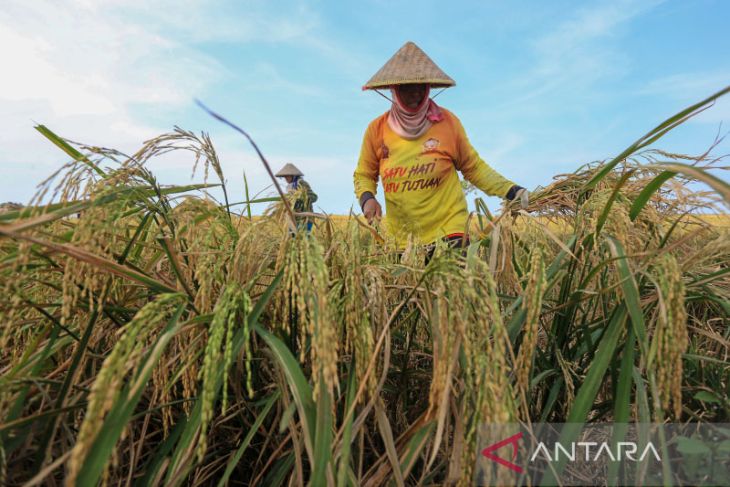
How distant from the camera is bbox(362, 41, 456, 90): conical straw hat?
12.4 feet

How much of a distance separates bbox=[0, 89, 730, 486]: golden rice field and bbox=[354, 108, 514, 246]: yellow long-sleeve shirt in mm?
2230

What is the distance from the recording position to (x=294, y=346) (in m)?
1.21

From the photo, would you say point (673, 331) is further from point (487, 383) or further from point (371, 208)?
point (371, 208)

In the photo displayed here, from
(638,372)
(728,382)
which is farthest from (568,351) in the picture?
(728,382)

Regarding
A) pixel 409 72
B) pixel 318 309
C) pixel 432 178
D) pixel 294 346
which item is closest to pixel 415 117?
pixel 409 72

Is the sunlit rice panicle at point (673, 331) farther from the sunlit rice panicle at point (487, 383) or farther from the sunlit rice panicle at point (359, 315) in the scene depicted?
the sunlit rice panicle at point (359, 315)

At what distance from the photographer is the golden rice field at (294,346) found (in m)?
0.91

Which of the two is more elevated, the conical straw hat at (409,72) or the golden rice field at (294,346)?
the conical straw hat at (409,72)

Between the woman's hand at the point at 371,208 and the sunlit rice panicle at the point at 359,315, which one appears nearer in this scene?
the sunlit rice panicle at the point at 359,315

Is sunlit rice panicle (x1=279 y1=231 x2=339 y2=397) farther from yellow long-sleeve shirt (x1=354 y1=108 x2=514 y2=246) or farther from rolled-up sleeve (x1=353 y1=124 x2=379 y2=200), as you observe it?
rolled-up sleeve (x1=353 y1=124 x2=379 y2=200)

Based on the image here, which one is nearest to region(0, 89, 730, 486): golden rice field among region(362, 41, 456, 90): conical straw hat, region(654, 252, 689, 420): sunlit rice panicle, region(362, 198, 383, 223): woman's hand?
region(654, 252, 689, 420): sunlit rice panicle

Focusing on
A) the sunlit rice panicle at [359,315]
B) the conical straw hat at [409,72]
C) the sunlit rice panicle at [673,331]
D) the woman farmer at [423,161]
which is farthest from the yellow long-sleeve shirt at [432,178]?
the sunlit rice panicle at [673,331]

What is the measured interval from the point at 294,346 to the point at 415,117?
2.97m

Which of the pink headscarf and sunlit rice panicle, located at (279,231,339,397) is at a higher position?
the pink headscarf
